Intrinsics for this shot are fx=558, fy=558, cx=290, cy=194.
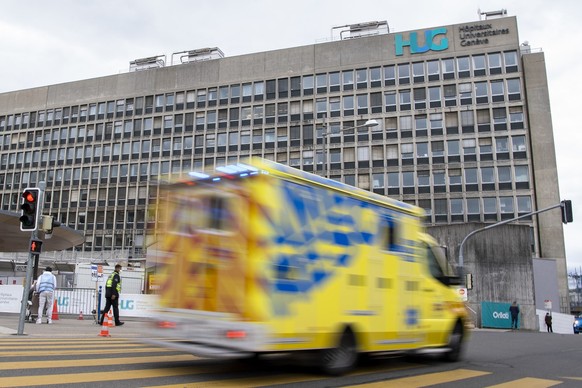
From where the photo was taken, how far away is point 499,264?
1345 inches

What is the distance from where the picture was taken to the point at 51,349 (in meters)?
9.42

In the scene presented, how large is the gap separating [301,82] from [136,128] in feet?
75.8

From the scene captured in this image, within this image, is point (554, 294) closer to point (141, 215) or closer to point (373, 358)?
point (373, 358)

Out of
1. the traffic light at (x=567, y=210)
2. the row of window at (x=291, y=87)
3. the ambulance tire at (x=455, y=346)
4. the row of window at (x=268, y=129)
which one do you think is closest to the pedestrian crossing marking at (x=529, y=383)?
the ambulance tire at (x=455, y=346)

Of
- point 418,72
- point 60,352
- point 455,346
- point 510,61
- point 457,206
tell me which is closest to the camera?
point 60,352

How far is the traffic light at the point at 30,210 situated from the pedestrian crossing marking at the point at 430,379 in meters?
8.82

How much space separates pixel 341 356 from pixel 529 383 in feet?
9.55

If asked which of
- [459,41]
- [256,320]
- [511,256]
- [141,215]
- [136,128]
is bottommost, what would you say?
[256,320]

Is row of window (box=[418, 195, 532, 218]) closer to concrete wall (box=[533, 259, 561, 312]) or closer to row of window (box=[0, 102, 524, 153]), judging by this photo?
row of window (box=[0, 102, 524, 153])

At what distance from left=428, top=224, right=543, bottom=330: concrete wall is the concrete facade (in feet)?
73.3

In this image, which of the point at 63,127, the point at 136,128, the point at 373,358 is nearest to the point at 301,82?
the point at 136,128

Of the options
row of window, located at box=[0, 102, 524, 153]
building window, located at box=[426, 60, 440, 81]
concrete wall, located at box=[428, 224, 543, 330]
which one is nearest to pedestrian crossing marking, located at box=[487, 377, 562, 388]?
concrete wall, located at box=[428, 224, 543, 330]

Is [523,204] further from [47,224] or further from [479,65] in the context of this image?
[47,224]

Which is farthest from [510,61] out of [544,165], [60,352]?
[60,352]
